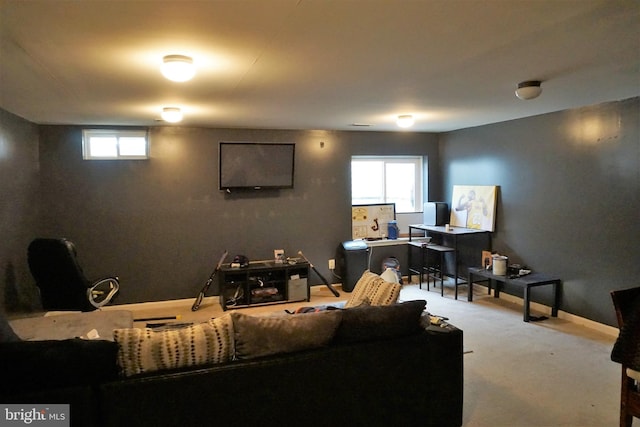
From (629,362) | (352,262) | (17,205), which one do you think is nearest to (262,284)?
(352,262)

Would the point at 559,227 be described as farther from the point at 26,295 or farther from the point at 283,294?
the point at 26,295

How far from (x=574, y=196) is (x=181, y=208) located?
4.64m

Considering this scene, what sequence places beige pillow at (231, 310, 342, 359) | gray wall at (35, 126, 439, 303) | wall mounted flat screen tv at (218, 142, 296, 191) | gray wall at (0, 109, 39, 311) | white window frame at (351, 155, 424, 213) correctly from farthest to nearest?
white window frame at (351, 155, 424, 213) < wall mounted flat screen tv at (218, 142, 296, 191) < gray wall at (35, 126, 439, 303) < gray wall at (0, 109, 39, 311) < beige pillow at (231, 310, 342, 359)

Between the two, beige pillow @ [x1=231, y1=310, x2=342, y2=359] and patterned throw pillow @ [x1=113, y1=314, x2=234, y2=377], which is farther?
beige pillow @ [x1=231, y1=310, x2=342, y2=359]

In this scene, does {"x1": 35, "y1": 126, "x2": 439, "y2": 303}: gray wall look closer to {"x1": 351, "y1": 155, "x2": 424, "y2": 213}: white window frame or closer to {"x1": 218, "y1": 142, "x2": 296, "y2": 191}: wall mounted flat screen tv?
{"x1": 218, "y1": 142, "x2": 296, "y2": 191}: wall mounted flat screen tv

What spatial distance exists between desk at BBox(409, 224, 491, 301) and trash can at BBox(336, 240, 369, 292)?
887mm

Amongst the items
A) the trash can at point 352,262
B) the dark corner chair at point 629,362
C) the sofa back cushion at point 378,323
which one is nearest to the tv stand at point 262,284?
the trash can at point 352,262

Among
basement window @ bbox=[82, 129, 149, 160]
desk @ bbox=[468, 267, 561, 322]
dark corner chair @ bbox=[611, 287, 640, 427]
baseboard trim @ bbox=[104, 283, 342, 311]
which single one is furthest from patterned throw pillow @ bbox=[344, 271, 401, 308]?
basement window @ bbox=[82, 129, 149, 160]

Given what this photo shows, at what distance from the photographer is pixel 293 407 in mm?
2076

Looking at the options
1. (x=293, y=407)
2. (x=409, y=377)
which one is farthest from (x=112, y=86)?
(x=409, y=377)

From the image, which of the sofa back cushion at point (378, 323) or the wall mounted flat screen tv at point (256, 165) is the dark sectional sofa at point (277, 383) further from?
the wall mounted flat screen tv at point (256, 165)

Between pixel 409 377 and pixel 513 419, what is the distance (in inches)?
34.3

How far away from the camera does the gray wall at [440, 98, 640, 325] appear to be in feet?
12.9

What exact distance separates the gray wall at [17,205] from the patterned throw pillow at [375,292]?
10.7 feet
